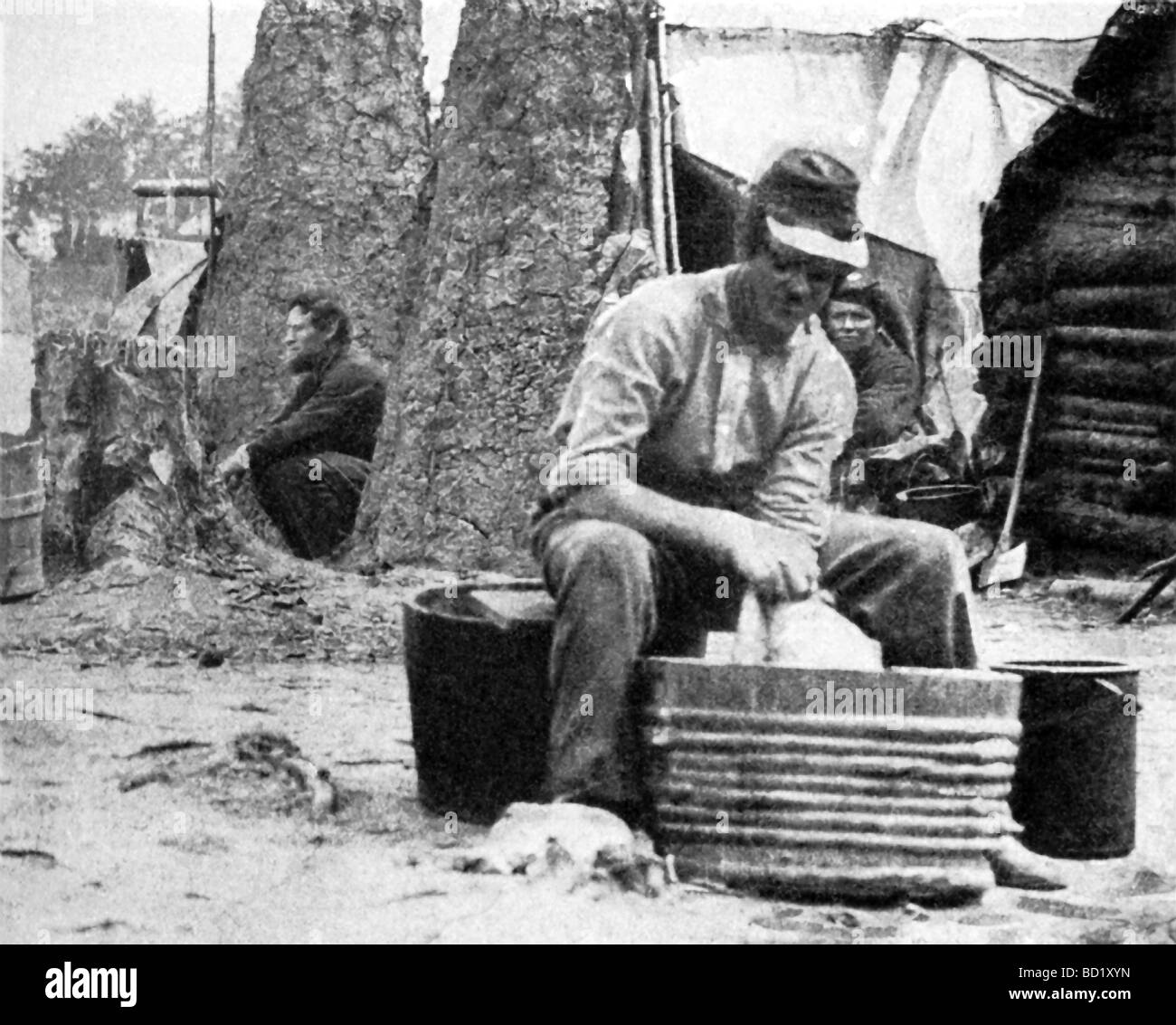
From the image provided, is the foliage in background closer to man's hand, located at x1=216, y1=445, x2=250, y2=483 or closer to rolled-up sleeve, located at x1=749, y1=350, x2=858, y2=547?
man's hand, located at x1=216, y1=445, x2=250, y2=483

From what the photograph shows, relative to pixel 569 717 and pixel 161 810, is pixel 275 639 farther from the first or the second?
pixel 569 717

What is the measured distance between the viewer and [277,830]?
3.29m

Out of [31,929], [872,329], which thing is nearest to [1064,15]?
[872,329]

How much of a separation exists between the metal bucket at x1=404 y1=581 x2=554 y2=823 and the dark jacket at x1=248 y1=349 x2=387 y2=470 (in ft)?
6.21

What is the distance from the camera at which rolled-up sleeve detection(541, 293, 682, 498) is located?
316 centimetres

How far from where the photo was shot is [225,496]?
15.9 ft

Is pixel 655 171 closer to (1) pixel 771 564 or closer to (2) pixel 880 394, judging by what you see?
(2) pixel 880 394

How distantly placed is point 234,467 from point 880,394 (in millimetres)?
1859

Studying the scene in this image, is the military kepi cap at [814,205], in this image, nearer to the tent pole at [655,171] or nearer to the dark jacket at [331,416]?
the tent pole at [655,171]

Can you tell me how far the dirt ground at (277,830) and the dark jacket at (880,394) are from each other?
0.61 meters

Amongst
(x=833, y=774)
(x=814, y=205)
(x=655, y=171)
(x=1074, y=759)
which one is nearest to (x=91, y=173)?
(x=655, y=171)

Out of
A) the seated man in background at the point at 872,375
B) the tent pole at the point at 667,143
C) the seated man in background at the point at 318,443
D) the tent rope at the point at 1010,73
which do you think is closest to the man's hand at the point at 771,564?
the seated man in background at the point at 872,375

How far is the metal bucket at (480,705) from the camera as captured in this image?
10.7 feet

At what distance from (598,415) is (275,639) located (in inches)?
69.8
